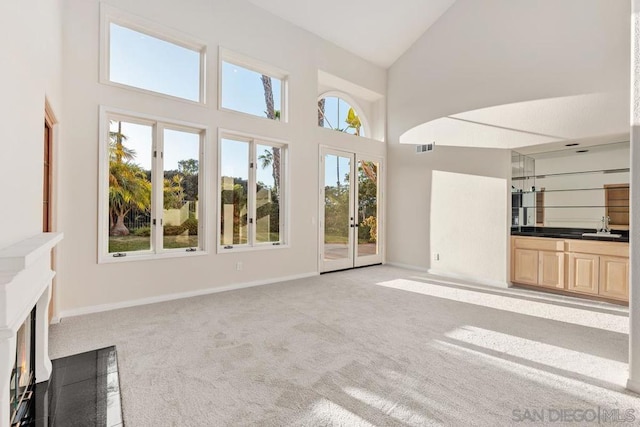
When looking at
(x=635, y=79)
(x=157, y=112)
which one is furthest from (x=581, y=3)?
(x=157, y=112)

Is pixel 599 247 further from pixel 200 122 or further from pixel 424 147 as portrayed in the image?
pixel 200 122

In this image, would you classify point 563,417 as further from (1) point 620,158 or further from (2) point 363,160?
(2) point 363,160

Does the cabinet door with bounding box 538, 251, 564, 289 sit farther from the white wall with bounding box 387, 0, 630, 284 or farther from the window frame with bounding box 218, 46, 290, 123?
the window frame with bounding box 218, 46, 290, 123

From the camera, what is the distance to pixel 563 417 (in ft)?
6.15

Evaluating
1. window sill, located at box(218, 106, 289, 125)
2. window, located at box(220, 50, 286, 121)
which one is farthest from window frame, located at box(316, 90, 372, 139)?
window sill, located at box(218, 106, 289, 125)

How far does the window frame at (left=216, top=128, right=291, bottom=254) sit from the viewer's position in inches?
183

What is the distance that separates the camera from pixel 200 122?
14.7 feet

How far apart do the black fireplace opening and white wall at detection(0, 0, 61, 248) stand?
62 cm

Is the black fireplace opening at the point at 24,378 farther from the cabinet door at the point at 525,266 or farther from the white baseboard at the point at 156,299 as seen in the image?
the cabinet door at the point at 525,266

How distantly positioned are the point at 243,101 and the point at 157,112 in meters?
1.38

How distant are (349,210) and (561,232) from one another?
3580 mm

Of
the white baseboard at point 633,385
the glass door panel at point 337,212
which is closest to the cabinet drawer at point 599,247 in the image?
the white baseboard at point 633,385

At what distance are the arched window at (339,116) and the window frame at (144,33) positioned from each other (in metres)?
2.44

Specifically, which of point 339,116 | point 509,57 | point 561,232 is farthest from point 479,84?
point 561,232
